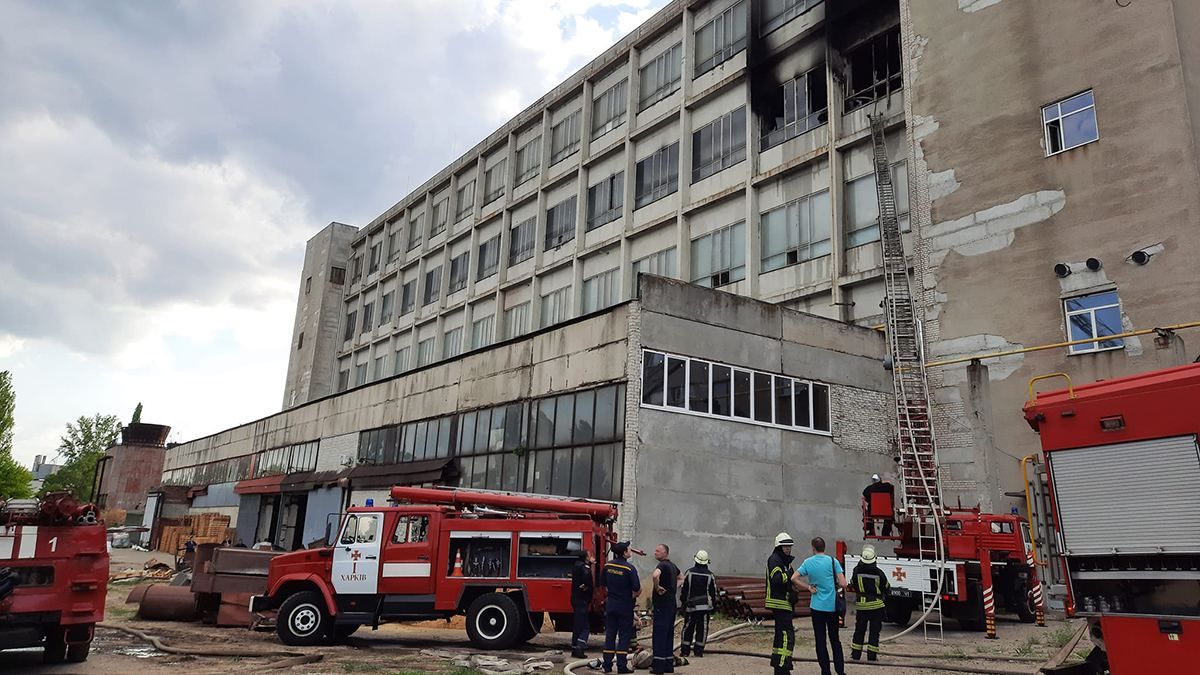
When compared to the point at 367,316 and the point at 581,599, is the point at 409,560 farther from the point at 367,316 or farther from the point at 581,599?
the point at 367,316

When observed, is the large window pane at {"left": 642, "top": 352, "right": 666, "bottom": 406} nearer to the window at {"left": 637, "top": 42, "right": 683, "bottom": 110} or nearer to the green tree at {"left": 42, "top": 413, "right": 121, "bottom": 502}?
the window at {"left": 637, "top": 42, "right": 683, "bottom": 110}

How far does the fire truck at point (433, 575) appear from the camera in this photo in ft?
44.2

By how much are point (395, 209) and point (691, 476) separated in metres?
41.6

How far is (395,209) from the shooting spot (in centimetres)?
5591

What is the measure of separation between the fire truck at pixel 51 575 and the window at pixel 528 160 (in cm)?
3412

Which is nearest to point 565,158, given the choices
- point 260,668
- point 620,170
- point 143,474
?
point 620,170

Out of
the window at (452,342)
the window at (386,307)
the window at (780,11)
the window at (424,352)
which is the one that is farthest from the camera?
the window at (386,307)

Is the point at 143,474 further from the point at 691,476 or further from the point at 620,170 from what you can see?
the point at 691,476

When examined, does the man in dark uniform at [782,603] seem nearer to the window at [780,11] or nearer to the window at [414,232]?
the window at [780,11]

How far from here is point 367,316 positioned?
188 feet

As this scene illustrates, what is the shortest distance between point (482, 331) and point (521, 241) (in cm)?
558

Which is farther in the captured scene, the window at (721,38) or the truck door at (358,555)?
the window at (721,38)

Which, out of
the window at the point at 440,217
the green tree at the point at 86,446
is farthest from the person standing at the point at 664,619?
the green tree at the point at 86,446

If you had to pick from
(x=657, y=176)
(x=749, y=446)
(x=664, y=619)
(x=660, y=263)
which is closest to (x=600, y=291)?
(x=660, y=263)
